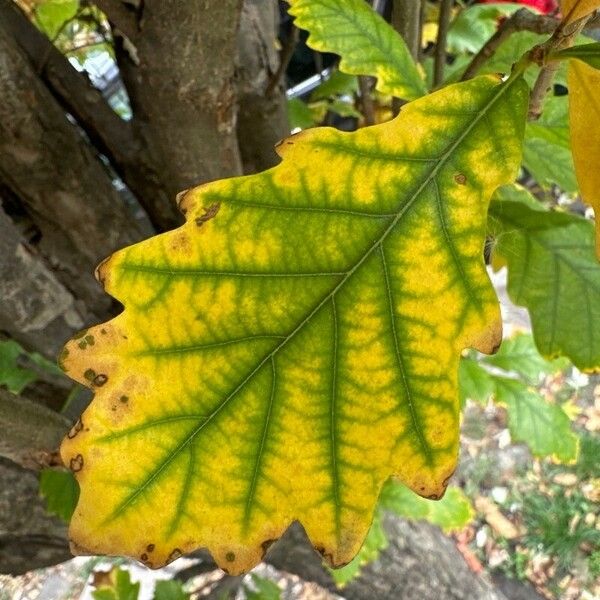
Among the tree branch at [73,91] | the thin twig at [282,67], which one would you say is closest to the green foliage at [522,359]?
the thin twig at [282,67]

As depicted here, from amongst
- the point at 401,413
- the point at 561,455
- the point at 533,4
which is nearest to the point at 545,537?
the point at 561,455

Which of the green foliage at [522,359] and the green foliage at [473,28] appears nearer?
the green foliage at [473,28]

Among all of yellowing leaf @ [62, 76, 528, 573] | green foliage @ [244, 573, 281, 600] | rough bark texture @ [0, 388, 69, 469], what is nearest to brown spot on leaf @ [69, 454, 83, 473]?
yellowing leaf @ [62, 76, 528, 573]

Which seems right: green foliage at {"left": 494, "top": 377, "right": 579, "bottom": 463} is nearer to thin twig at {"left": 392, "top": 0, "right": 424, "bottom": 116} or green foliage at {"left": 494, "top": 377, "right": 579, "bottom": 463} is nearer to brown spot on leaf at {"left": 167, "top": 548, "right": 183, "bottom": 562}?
thin twig at {"left": 392, "top": 0, "right": 424, "bottom": 116}

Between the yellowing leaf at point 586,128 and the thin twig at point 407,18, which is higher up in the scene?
the thin twig at point 407,18

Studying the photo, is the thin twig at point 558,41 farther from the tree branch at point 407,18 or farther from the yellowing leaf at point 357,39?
the tree branch at point 407,18

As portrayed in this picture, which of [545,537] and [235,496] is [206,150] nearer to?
[235,496]

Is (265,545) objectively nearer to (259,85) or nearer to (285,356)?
(285,356)

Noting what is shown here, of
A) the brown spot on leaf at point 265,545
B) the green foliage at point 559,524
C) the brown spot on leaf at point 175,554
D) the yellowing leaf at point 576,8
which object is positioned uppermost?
the yellowing leaf at point 576,8
